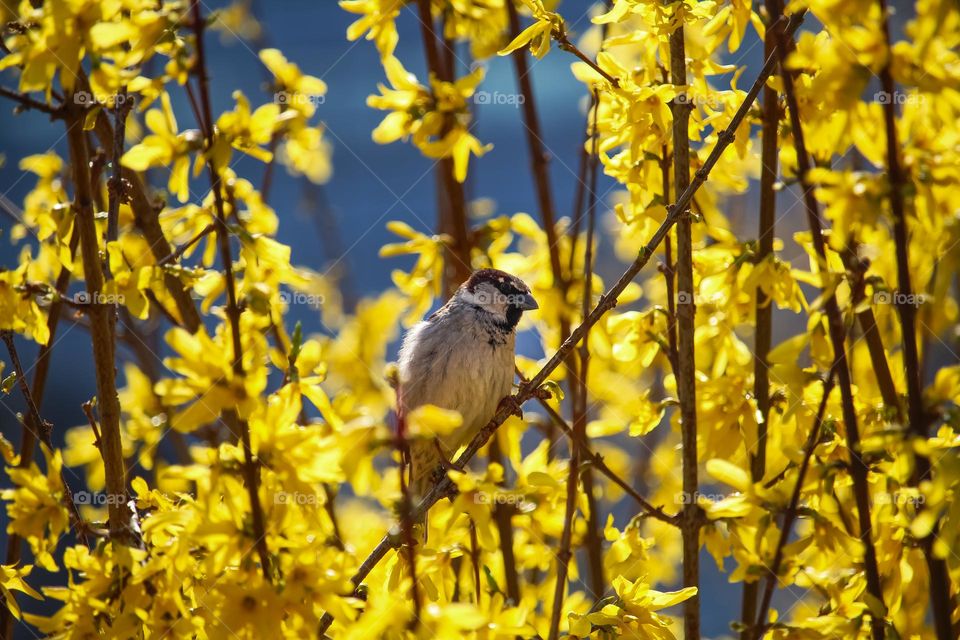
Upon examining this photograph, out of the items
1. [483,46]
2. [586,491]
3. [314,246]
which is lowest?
[586,491]

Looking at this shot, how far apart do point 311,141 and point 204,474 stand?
140cm

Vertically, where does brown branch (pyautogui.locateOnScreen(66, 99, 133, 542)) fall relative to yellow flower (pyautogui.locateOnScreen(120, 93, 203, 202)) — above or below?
below

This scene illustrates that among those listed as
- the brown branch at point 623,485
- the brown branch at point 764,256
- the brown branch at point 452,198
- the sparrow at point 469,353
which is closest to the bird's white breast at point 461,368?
the sparrow at point 469,353

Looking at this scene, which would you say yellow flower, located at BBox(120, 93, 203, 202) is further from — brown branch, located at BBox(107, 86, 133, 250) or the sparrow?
the sparrow

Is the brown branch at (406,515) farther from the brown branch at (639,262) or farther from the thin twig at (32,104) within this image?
the thin twig at (32,104)

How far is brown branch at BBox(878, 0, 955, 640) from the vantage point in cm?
107

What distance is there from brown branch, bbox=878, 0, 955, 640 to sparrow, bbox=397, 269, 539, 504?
1.49 m

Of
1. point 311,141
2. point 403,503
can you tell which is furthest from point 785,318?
point 403,503

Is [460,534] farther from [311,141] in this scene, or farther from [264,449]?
[311,141]

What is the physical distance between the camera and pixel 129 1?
4.16 feet

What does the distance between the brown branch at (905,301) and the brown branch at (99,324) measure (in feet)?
3.98

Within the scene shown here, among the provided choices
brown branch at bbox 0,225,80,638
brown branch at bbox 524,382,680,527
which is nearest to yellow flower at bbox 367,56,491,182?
brown branch at bbox 524,382,680,527

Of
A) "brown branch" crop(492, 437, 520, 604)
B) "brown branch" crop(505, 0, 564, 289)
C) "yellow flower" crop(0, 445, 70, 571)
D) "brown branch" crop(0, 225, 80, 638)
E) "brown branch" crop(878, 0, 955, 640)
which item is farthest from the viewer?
"brown branch" crop(505, 0, 564, 289)

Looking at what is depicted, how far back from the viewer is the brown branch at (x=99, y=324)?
149 cm
